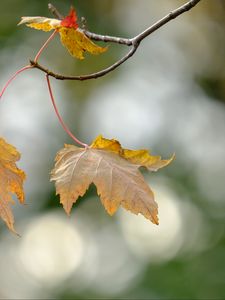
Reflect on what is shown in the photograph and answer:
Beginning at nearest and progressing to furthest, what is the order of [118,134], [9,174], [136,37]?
[9,174] < [136,37] < [118,134]

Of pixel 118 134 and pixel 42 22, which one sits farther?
pixel 118 134

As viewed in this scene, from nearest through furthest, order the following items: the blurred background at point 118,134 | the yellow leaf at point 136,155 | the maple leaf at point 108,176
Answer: the maple leaf at point 108,176 < the yellow leaf at point 136,155 < the blurred background at point 118,134

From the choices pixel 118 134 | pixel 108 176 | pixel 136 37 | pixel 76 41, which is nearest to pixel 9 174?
pixel 108 176

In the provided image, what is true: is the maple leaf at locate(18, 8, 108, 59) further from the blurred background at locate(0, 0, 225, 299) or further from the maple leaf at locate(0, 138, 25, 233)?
the blurred background at locate(0, 0, 225, 299)

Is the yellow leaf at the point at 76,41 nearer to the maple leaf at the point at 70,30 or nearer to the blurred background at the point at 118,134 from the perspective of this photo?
the maple leaf at the point at 70,30

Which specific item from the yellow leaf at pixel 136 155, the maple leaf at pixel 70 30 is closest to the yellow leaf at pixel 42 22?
the maple leaf at pixel 70 30

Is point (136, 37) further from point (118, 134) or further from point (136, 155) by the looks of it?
point (118, 134)

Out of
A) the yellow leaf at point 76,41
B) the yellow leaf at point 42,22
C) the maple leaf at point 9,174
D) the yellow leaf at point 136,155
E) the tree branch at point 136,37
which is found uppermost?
the yellow leaf at point 42,22
